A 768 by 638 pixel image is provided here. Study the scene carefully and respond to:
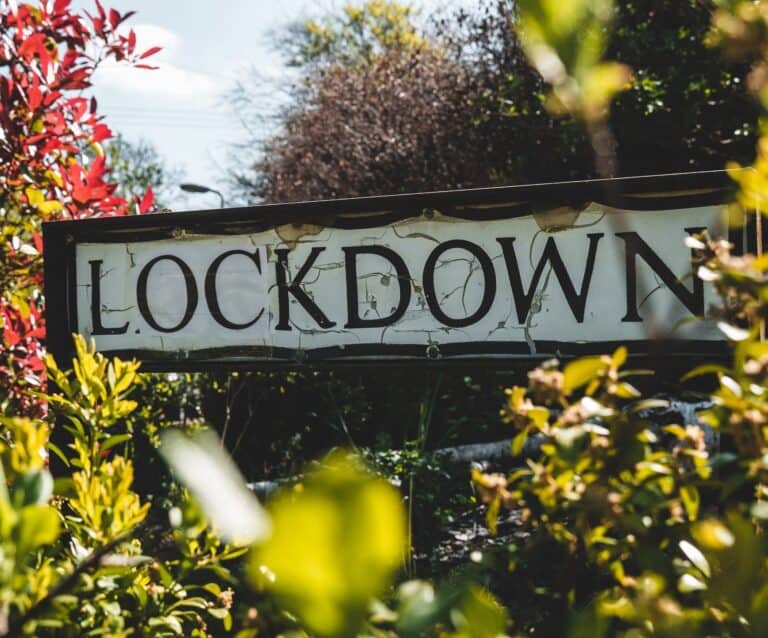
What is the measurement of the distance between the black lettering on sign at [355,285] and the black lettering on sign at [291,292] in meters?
0.05

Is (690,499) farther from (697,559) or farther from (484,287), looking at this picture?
(484,287)

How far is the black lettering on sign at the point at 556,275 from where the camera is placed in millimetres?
1589

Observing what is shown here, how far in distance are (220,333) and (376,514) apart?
1.62 m

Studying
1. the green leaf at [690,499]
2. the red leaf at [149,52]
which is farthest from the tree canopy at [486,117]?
the green leaf at [690,499]

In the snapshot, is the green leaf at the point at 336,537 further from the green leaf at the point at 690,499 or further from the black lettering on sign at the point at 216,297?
the black lettering on sign at the point at 216,297

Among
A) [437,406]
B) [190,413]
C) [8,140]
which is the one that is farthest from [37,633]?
[190,413]

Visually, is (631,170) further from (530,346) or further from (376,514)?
(376,514)

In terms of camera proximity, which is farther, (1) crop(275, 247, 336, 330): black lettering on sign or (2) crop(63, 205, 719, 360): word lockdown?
(1) crop(275, 247, 336, 330): black lettering on sign

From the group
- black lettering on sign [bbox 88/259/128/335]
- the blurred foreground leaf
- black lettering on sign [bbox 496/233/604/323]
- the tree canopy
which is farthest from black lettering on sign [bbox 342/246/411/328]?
the tree canopy

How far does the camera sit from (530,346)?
5.32 ft

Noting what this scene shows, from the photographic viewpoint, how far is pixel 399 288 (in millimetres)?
1729

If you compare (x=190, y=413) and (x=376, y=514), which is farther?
(x=190, y=413)

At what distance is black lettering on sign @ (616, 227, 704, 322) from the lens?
1.49m

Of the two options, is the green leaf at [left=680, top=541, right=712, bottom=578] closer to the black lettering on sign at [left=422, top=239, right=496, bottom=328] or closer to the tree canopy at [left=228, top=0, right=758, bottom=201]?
the black lettering on sign at [left=422, top=239, right=496, bottom=328]
